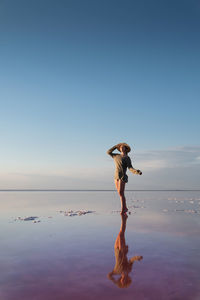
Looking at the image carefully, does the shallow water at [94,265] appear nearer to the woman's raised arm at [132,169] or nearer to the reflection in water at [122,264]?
the reflection in water at [122,264]

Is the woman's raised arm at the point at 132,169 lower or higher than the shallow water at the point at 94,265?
higher

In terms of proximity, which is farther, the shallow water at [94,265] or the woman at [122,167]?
the woman at [122,167]

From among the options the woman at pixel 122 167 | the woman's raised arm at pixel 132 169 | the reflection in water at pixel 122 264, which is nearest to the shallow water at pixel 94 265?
the reflection in water at pixel 122 264

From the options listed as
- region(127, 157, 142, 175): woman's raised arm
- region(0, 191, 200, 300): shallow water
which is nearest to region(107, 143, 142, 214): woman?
region(127, 157, 142, 175): woman's raised arm

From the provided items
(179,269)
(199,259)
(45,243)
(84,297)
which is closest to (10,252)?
(45,243)

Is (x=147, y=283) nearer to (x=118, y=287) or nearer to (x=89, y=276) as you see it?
(x=118, y=287)

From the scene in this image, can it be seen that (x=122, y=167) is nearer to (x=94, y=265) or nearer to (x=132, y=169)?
(x=132, y=169)

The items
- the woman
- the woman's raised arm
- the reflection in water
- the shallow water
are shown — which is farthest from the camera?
the woman

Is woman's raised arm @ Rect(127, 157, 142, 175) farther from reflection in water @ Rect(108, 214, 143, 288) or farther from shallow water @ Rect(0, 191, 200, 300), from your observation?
reflection in water @ Rect(108, 214, 143, 288)

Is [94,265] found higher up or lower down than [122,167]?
lower down

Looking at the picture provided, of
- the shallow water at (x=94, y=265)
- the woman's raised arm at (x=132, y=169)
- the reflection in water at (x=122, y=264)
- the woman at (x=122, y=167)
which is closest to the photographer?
the shallow water at (x=94, y=265)

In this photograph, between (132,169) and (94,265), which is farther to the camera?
(132,169)

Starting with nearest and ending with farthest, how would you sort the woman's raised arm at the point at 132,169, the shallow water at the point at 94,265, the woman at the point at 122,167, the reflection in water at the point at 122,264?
1. the shallow water at the point at 94,265
2. the reflection in water at the point at 122,264
3. the woman's raised arm at the point at 132,169
4. the woman at the point at 122,167

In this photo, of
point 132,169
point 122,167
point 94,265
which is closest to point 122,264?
point 94,265
